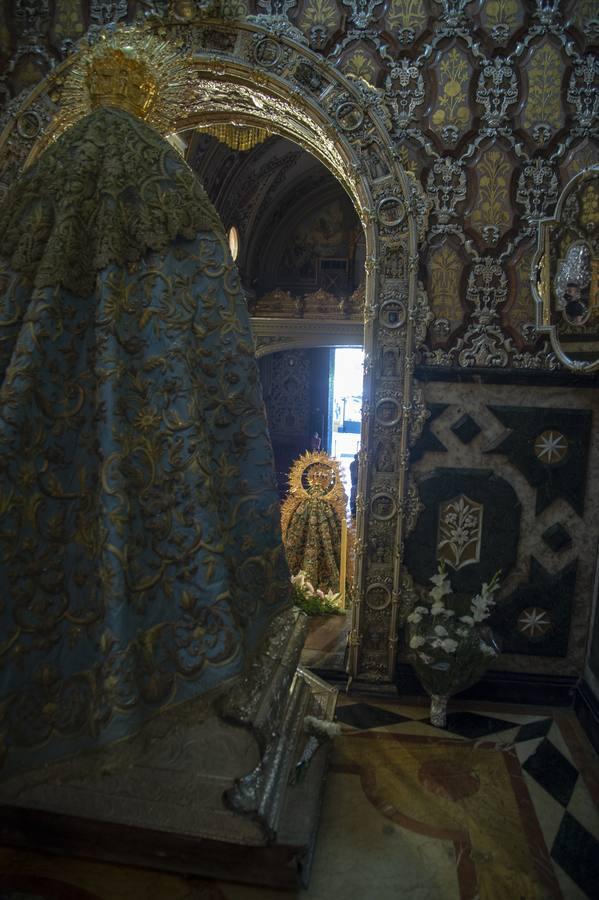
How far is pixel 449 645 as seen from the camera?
12.6 feet

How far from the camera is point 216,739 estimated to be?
2.24 meters

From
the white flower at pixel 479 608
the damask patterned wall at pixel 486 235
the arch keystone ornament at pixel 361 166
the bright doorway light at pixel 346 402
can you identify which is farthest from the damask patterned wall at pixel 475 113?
the bright doorway light at pixel 346 402

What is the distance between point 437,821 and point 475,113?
387 centimetres

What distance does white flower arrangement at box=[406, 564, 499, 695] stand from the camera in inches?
153

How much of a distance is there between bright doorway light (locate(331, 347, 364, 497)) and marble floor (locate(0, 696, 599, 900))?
21.4 feet

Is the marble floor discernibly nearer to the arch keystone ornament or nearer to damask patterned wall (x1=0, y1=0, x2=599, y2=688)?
damask patterned wall (x1=0, y1=0, x2=599, y2=688)

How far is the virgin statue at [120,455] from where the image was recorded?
2.05 metres

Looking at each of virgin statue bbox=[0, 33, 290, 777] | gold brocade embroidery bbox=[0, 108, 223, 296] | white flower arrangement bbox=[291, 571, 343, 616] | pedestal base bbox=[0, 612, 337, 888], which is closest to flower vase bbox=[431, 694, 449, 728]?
pedestal base bbox=[0, 612, 337, 888]

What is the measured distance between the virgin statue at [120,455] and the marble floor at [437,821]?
0.80 meters

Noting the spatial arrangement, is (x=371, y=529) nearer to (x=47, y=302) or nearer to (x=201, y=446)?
(x=201, y=446)

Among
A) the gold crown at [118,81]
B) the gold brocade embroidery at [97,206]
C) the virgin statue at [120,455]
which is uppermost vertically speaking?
the gold crown at [118,81]

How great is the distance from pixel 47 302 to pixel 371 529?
2662 millimetres

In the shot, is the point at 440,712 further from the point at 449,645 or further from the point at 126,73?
the point at 126,73

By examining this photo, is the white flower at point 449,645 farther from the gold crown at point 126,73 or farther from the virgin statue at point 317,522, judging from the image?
the gold crown at point 126,73
